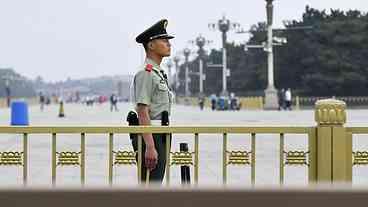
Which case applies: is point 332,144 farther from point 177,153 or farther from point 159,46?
point 159,46

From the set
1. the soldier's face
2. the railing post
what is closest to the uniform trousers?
the soldier's face

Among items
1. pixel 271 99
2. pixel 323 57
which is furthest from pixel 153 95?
pixel 323 57

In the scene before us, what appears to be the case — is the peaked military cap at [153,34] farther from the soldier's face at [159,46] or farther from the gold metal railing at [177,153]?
the gold metal railing at [177,153]

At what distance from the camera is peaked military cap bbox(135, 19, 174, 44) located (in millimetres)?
5043

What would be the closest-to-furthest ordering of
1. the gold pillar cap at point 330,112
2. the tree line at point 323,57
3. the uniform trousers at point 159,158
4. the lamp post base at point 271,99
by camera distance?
the gold pillar cap at point 330,112
the uniform trousers at point 159,158
the lamp post base at point 271,99
the tree line at point 323,57

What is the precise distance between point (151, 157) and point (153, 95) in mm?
419

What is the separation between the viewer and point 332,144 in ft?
16.3

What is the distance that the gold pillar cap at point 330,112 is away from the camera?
4809 millimetres

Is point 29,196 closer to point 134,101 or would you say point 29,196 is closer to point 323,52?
point 134,101

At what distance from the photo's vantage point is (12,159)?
532 cm

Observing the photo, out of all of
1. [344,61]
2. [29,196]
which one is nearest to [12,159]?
[29,196]

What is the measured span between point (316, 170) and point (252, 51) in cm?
7518

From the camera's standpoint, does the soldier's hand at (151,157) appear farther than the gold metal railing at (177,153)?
No

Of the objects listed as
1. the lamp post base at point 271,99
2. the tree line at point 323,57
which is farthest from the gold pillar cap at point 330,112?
the tree line at point 323,57
